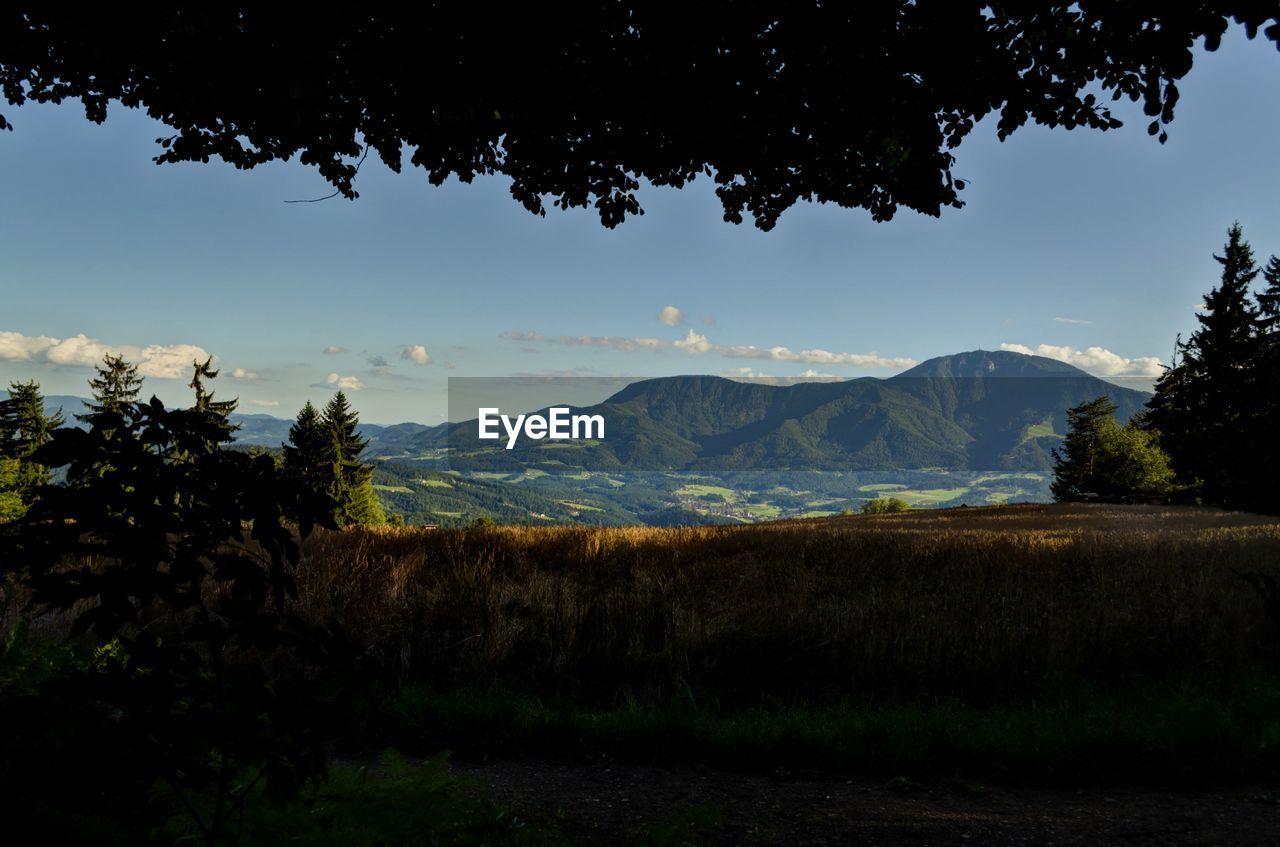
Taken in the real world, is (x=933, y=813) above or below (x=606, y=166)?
below

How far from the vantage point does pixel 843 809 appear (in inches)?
185

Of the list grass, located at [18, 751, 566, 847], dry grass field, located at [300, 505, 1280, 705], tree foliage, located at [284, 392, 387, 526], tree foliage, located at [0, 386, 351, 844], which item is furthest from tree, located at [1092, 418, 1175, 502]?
tree foliage, located at [0, 386, 351, 844]

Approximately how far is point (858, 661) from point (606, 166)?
564 centimetres

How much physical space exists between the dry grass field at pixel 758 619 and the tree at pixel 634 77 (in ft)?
14.9

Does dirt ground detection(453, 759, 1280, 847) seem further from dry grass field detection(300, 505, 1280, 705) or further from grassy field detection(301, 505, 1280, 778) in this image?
dry grass field detection(300, 505, 1280, 705)

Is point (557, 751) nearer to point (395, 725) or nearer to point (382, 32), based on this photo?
point (395, 725)

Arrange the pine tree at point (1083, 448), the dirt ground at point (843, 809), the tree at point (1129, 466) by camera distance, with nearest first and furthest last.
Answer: the dirt ground at point (843, 809) < the tree at point (1129, 466) < the pine tree at point (1083, 448)

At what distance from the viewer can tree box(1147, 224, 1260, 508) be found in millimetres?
45469

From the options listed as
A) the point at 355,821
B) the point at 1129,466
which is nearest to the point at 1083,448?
the point at 1129,466

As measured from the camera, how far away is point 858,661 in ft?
24.0

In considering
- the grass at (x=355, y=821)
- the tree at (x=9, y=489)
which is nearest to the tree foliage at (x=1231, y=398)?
the grass at (x=355, y=821)

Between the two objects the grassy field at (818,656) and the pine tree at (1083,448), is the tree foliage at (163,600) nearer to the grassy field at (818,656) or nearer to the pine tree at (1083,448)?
the grassy field at (818,656)

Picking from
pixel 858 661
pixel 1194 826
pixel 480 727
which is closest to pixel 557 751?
pixel 480 727

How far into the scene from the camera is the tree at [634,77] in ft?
17.6
